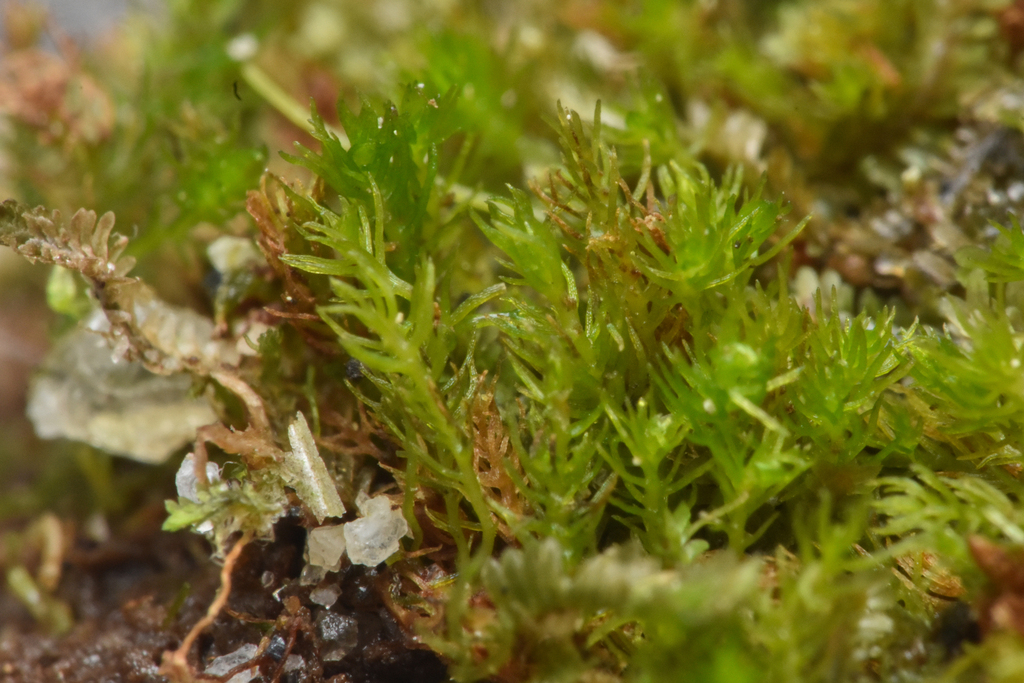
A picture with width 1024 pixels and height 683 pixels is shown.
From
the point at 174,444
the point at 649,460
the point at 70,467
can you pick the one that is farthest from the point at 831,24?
the point at 70,467

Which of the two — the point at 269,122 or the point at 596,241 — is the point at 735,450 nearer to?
the point at 596,241

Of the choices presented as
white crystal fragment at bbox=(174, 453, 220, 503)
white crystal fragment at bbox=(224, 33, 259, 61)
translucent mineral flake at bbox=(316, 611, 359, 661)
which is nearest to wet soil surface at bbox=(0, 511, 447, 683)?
translucent mineral flake at bbox=(316, 611, 359, 661)

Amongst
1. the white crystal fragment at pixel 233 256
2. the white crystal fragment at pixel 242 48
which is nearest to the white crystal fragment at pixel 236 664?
the white crystal fragment at pixel 233 256

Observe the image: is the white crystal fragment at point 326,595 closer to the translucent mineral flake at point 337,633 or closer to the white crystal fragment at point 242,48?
the translucent mineral flake at point 337,633

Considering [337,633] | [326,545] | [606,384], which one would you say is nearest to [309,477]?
[326,545]

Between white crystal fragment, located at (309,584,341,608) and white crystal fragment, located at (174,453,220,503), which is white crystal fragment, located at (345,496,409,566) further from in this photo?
white crystal fragment, located at (174,453,220,503)
